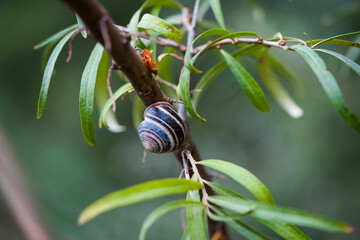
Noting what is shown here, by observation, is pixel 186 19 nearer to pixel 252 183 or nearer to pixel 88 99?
pixel 88 99

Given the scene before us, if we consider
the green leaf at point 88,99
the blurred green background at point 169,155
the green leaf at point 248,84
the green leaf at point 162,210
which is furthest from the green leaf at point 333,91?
the blurred green background at point 169,155

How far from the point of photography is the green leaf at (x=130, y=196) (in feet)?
0.90

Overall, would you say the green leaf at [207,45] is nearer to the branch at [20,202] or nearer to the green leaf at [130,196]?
the green leaf at [130,196]

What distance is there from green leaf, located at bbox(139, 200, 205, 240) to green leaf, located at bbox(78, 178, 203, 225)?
0.05 ft

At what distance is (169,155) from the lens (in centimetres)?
160

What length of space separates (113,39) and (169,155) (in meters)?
1.32

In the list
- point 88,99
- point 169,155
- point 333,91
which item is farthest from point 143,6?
point 169,155

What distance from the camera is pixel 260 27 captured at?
47.8 inches

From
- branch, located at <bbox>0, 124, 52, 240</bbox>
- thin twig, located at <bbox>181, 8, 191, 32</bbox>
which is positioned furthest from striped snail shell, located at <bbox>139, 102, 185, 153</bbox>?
branch, located at <bbox>0, 124, 52, 240</bbox>

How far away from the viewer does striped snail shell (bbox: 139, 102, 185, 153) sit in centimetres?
43

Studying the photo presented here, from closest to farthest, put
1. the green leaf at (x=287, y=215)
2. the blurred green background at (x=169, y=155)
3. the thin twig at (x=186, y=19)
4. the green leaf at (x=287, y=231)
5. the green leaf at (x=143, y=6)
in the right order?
the green leaf at (x=287, y=215) < the green leaf at (x=287, y=231) < the green leaf at (x=143, y=6) < the thin twig at (x=186, y=19) < the blurred green background at (x=169, y=155)

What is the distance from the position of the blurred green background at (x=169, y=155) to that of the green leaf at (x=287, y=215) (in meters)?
0.61

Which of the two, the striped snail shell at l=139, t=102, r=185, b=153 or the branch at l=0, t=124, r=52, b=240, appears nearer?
the striped snail shell at l=139, t=102, r=185, b=153

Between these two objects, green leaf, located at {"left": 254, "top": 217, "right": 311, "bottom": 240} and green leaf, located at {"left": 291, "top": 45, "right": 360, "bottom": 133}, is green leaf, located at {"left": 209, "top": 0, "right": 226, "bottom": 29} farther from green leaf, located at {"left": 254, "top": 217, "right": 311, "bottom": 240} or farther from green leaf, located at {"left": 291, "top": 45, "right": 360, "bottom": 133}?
green leaf, located at {"left": 254, "top": 217, "right": 311, "bottom": 240}
